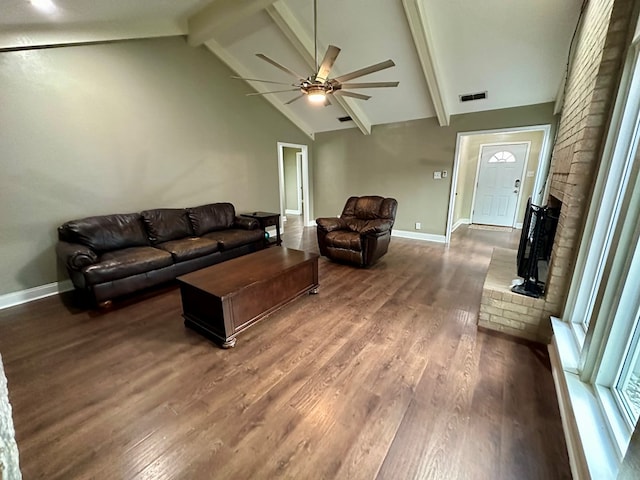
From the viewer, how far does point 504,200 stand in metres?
6.75

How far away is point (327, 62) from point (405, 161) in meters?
3.50

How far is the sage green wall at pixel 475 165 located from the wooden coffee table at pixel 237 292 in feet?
16.9

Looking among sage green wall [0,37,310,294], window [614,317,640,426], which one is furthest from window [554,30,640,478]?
sage green wall [0,37,310,294]

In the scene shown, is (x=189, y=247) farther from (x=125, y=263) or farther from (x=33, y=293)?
(x=33, y=293)

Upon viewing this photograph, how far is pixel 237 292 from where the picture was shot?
2.19 m

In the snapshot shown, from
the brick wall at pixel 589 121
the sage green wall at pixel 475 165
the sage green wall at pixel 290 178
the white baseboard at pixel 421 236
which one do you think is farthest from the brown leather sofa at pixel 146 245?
the sage green wall at pixel 475 165

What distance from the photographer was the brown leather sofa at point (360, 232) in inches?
150

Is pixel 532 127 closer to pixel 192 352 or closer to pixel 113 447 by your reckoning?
pixel 192 352

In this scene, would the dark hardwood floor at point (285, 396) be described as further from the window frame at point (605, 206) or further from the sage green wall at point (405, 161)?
the sage green wall at point (405, 161)

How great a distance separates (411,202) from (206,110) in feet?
13.7

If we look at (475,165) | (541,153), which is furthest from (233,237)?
(475,165)

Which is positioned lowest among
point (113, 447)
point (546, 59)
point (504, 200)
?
point (113, 447)

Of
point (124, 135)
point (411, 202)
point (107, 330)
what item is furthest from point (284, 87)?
point (107, 330)

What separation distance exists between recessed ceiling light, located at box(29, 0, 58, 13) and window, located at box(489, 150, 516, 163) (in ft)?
26.0
